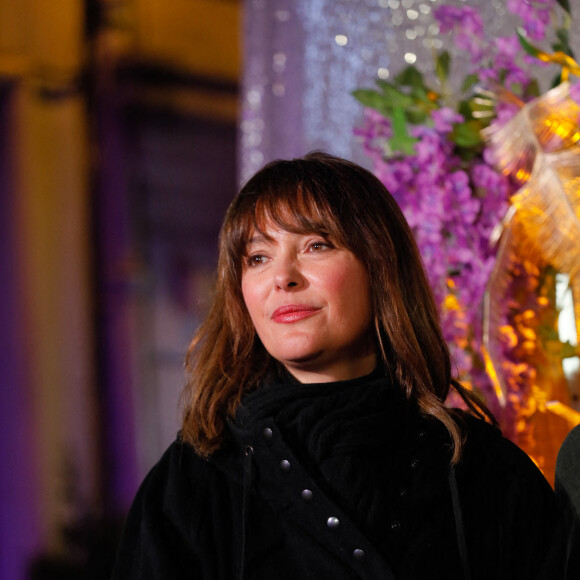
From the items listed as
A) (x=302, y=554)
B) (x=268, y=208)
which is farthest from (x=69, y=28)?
(x=302, y=554)

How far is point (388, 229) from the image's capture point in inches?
47.5

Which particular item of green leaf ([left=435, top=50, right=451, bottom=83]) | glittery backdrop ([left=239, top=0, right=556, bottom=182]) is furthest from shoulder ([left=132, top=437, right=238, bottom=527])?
glittery backdrop ([left=239, top=0, right=556, bottom=182])

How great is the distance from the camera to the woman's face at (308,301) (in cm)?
112

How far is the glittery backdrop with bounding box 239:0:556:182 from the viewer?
1874 mm

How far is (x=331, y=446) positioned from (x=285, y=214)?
0.31 m

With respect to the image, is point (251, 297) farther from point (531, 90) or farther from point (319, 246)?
point (531, 90)

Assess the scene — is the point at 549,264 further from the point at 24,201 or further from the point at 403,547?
the point at 24,201

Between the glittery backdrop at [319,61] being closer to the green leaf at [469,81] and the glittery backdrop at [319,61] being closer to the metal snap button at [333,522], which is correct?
the green leaf at [469,81]

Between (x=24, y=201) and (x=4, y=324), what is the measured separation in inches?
15.9

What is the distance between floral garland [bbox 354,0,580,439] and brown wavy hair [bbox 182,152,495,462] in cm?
20

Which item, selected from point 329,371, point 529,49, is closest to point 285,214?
point 329,371

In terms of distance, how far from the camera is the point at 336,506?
42.3 inches

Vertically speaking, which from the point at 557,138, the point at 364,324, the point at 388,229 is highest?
the point at 557,138

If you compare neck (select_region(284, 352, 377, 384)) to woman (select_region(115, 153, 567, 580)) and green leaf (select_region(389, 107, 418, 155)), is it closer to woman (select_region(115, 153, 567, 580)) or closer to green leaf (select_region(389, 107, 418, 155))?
woman (select_region(115, 153, 567, 580))
